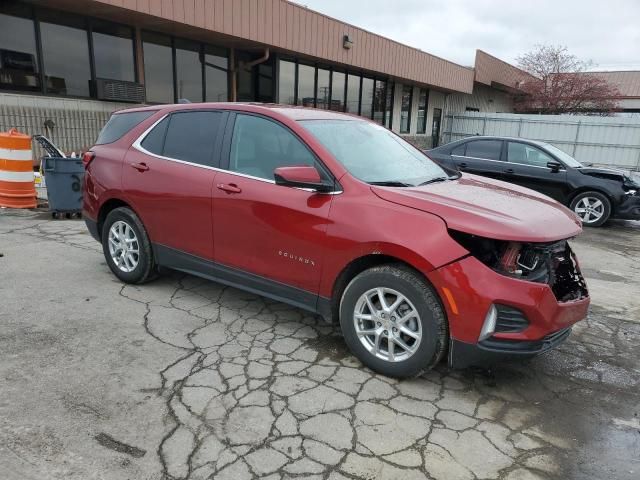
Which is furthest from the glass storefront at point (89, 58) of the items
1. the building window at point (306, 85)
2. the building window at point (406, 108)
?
the building window at point (406, 108)

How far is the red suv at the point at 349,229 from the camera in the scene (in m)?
2.75

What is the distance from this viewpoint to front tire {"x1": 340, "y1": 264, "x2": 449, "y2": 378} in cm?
284

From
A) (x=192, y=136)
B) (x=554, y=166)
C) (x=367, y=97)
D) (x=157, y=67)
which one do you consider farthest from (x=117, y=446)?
(x=367, y=97)

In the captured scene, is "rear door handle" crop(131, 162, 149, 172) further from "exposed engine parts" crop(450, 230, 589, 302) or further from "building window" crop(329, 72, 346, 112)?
"building window" crop(329, 72, 346, 112)

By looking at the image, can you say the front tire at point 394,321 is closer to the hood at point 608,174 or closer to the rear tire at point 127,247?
the rear tire at point 127,247

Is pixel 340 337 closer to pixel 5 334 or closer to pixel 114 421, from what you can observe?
pixel 114 421

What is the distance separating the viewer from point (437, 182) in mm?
3656

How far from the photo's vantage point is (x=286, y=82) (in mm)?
14633

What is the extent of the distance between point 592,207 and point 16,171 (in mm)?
10136

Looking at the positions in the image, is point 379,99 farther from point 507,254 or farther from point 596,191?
point 507,254

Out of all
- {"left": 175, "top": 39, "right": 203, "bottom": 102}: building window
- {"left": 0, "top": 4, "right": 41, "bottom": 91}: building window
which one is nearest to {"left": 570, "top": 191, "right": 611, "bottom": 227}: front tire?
{"left": 175, "top": 39, "right": 203, "bottom": 102}: building window

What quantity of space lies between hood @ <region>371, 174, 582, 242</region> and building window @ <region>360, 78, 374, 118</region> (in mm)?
15299

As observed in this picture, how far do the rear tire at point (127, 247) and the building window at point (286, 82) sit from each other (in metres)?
10.7

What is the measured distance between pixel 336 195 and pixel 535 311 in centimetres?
140
